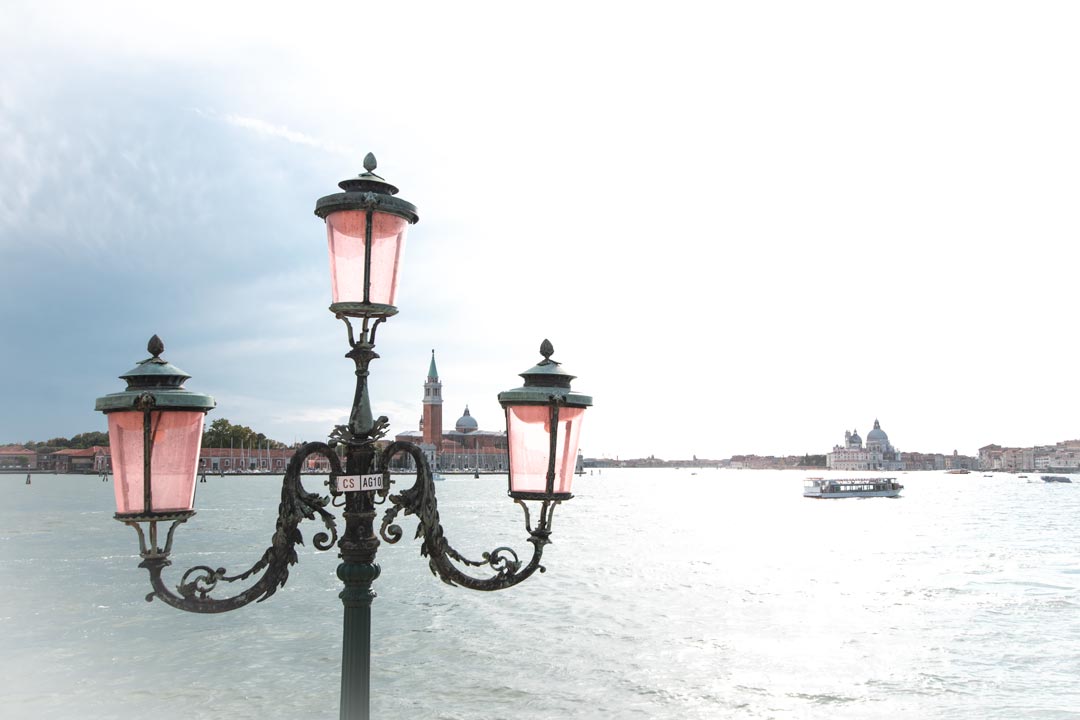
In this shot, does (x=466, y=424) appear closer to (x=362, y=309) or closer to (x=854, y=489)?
(x=854, y=489)

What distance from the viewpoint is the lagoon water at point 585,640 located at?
43.9ft

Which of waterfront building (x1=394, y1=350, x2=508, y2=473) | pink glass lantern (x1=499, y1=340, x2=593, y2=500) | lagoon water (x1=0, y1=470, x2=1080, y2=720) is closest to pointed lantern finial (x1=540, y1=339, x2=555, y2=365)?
pink glass lantern (x1=499, y1=340, x2=593, y2=500)

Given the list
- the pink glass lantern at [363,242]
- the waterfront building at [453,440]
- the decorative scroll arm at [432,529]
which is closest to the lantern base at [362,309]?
the pink glass lantern at [363,242]

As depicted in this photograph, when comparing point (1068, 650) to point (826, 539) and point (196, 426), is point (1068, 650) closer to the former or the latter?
point (196, 426)

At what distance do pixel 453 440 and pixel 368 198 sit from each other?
164 meters

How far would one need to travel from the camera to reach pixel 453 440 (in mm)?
165250

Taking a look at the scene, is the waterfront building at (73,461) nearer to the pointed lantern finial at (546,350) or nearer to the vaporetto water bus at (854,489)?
the vaporetto water bus at (854,489)

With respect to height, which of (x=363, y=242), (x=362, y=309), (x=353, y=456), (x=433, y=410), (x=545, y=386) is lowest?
(x=353, y=456)

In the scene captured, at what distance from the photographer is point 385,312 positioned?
10.8 ft

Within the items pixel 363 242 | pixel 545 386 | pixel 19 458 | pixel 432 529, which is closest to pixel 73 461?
pixel 19 458

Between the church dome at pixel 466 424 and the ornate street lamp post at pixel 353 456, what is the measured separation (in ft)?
557

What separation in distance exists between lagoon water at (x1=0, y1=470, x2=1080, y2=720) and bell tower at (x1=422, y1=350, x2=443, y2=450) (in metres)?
114

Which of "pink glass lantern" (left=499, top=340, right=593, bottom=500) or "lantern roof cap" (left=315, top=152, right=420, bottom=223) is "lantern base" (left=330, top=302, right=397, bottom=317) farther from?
"pink glass lantern" (left=499, top=340, right=593, bottom=500)

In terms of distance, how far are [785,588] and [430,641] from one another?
11.7 meters
